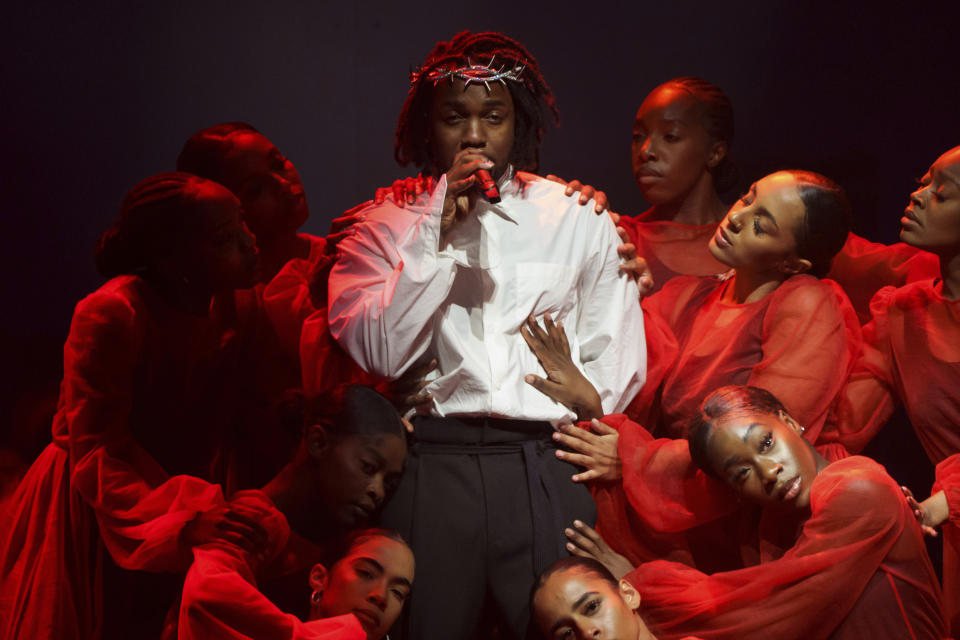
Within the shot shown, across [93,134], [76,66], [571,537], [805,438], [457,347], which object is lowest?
[571,537]

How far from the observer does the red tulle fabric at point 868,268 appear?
10.2 ft

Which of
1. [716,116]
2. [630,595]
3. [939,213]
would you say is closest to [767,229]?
[939,213]

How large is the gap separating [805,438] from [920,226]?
656 millimetres

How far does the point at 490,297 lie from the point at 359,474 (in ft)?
1.73

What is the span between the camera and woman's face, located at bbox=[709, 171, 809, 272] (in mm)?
2654

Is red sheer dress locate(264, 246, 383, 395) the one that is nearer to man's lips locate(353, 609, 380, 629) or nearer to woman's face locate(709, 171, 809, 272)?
man's lips locate(353, 609, 380, 629)

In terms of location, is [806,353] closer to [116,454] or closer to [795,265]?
[795,265]

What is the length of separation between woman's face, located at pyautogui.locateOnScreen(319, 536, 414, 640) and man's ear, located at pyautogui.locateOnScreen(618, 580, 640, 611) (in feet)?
1.59

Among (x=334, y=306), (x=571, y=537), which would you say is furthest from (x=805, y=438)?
(x=334, y=306)

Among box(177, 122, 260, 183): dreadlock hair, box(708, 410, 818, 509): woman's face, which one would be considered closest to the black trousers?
box(708, 410, 818, 509): woman's face

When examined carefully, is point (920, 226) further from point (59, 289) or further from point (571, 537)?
point (59, 289)

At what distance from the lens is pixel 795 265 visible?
267cm

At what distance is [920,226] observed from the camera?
8.72ft

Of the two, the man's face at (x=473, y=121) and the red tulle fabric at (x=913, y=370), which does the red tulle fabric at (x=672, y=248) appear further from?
the man's face at (x=473, y=121)
